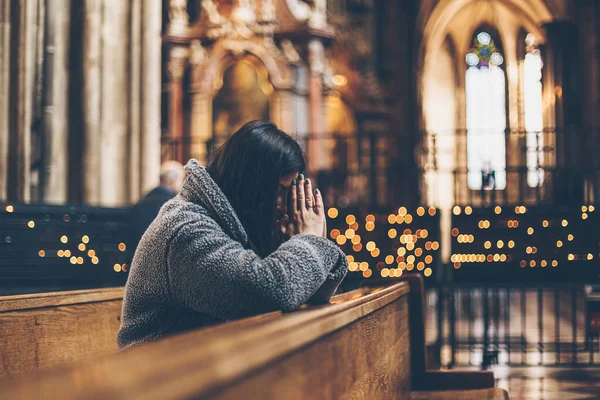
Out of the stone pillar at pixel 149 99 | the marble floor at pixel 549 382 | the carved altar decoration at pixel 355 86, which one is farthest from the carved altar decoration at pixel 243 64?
the marble floor at pixel 549 382

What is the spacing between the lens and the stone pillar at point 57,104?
23.9ft

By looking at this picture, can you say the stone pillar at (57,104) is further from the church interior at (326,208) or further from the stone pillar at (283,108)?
the stone pillar at (283,108)

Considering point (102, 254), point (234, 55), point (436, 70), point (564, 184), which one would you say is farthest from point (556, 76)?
point (436, 70)

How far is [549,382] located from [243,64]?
1297 cm

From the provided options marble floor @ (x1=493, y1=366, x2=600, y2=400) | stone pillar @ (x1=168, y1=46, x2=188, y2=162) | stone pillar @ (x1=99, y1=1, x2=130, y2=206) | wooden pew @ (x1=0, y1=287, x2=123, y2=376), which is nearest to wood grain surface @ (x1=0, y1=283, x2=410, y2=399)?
wooden pew @ (x1=0, y1=287, x2=123, y2=376)

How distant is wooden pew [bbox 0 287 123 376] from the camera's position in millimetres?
2486

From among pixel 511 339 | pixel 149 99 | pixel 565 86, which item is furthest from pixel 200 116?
pixel 511 339

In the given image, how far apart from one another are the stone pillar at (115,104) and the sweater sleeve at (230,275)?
5.96m

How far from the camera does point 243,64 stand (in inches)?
704

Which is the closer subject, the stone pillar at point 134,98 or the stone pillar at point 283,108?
the stone pillar at point 134,98

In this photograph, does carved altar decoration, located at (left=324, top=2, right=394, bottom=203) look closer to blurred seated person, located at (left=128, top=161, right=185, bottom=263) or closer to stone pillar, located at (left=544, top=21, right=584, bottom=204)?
stone pillar, located at (left=544, top=21, right=584, bottom=204)

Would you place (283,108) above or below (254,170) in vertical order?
above

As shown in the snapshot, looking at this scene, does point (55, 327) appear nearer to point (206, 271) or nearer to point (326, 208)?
point (206, 271)

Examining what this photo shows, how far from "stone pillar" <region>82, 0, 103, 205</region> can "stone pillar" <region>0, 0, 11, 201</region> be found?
97 centimetres
